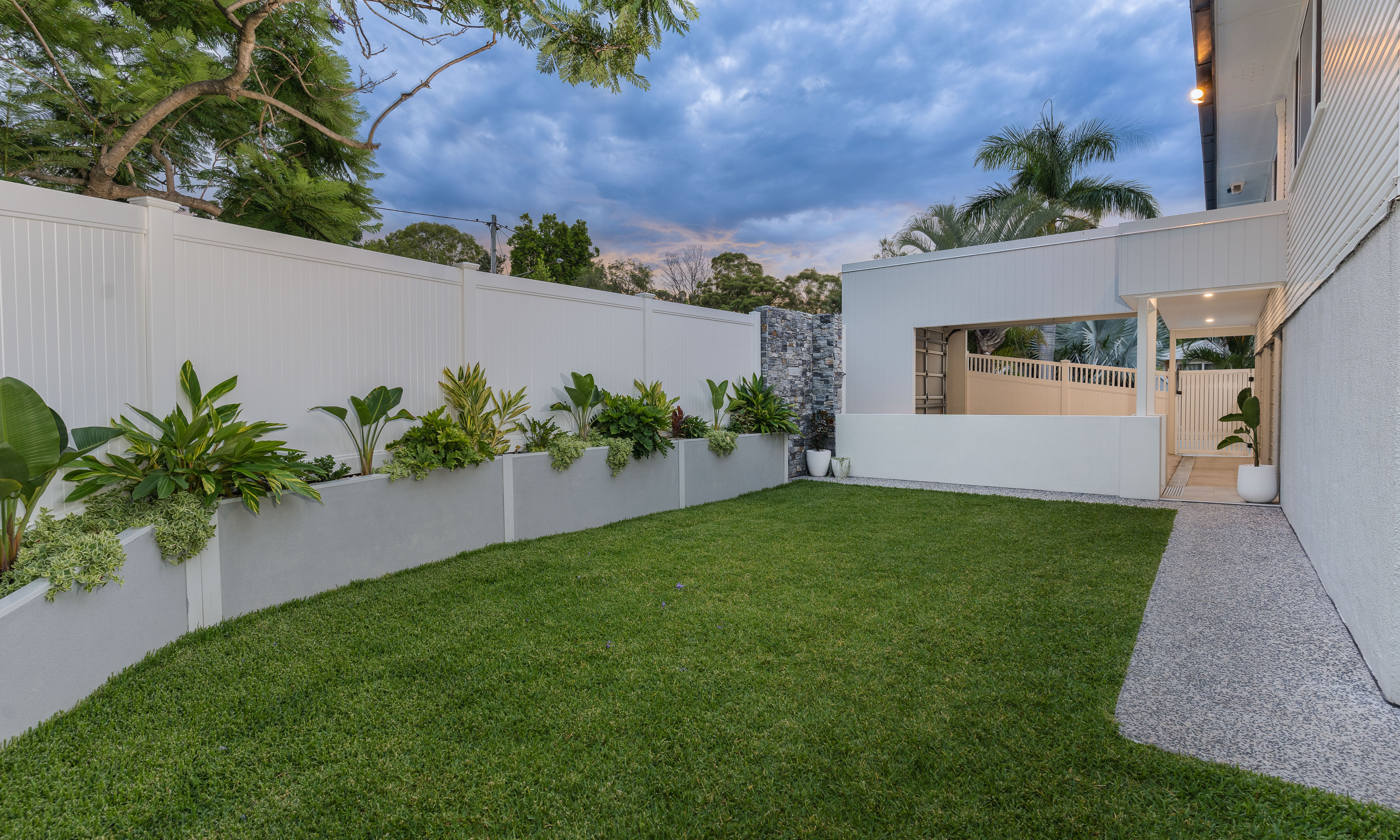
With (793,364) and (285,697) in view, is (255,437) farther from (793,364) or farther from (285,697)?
(793,364)

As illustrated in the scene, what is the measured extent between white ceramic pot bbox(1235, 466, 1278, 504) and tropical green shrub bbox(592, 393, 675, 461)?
6.96 m

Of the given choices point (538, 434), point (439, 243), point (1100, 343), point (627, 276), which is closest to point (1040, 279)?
point (538, 434)

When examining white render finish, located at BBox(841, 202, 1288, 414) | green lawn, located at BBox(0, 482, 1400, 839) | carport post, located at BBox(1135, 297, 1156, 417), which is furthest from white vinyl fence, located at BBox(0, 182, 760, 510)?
carport post, located at BBox(1135, 297, 1156, 417)

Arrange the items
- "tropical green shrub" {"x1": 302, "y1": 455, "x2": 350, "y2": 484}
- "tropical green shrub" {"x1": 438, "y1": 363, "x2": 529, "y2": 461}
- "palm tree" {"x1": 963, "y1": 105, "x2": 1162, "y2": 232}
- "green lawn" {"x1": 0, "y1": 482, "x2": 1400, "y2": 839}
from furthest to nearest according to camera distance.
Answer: "palm tree" {"x1": 963, "y1": 105, "x2": 1162, "y2": 232}, "tropical green shrub" {"x1": 438, "y1": 363, "x2": 529, "y2": 461}, "tropical green shrub" {"x1": 302, "y1": 455, "x2": 350, "y2": 484}, "green lawn" {"x1": 0, "y1": 482, "x2": 1400, "y2": 839}

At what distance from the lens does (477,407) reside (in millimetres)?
5609

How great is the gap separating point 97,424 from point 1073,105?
20.7 m

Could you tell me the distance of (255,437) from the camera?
3805mm

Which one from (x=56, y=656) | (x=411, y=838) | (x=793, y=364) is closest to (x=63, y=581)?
(x=56, y=656)

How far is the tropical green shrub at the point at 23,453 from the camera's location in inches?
104

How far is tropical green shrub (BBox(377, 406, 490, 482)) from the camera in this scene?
4906 millimetres

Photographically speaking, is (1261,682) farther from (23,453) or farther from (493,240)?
(493,240)

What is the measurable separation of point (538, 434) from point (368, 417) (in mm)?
1808

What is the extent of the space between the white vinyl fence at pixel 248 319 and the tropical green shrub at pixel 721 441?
1.84m

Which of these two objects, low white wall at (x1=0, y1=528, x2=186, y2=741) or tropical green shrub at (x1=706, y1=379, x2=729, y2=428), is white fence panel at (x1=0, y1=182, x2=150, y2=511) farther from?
tropical green shrub at (x1=706, y1=379, x2=729, y2=428)
